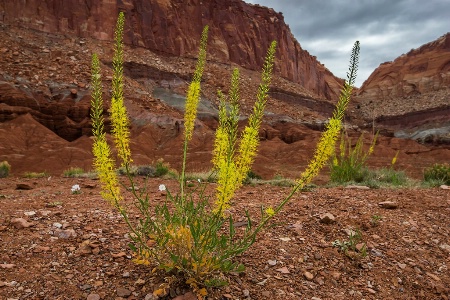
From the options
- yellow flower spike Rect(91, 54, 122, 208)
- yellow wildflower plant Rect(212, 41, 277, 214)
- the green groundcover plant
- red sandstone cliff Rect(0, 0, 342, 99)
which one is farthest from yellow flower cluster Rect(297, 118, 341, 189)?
red sandstone cliff Rect(0, 0, 342, 99)

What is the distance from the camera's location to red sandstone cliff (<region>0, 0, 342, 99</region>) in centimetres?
3784

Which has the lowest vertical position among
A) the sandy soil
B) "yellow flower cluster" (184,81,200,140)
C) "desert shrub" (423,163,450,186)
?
the sandy soil

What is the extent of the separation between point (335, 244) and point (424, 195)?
392cm

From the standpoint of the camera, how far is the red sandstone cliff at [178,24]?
37.8 m

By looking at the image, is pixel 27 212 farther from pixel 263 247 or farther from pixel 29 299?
pixel 263 247

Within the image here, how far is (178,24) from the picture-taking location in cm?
4784

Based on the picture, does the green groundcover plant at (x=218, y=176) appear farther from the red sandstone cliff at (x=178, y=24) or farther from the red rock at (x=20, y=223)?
the red sandstone cliff at (x=178, y=24)

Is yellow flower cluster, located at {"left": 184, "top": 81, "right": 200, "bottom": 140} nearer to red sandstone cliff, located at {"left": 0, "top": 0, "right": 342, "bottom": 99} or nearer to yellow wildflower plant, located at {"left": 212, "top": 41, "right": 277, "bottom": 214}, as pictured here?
yellow wildflower plant, located at {"left": 212, "top": 41, "right": 277, "bottom": 214}

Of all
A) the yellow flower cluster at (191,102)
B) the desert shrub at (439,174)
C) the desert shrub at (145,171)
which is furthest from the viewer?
the desert shrub at (145,171)

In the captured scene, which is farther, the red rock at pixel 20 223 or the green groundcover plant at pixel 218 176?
the red rock at pixel 20 223

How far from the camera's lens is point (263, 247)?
4.18m

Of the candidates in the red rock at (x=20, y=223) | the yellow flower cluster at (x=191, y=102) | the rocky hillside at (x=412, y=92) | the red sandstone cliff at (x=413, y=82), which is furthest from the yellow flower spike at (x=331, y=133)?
the red sandstone cliff at (x=413, y=82)

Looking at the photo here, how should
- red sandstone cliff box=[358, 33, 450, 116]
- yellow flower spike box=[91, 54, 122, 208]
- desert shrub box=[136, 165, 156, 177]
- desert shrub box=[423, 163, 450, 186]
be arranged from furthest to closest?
1. red sandstone cliff box=[358, 33, 450, 116]
2. desert shrub box=[136, 165, 156, 177]
3. desert shrub box=[423, 163, 450, 186]
4. yellow flower spike box=[91, 54, 122, 208]

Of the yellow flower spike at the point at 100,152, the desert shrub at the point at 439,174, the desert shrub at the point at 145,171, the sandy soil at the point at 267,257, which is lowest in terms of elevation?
the desert shrub at the point at 145,171
